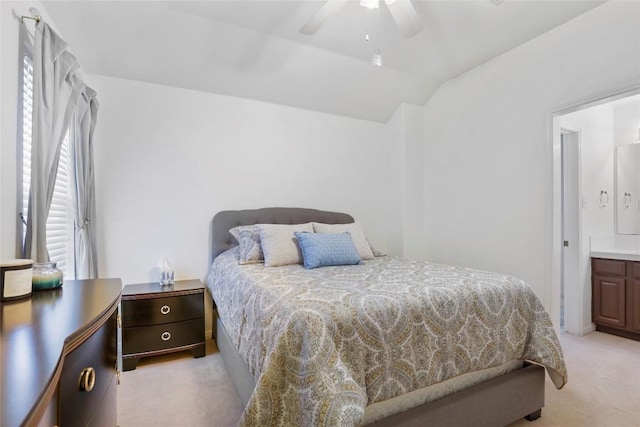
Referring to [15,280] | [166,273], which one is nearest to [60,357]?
[15,280]

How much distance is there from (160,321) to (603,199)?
4.65 metres

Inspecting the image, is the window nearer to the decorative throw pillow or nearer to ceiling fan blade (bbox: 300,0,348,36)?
the decorative throw pillow

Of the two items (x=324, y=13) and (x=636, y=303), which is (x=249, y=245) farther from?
(x=636, y=303)

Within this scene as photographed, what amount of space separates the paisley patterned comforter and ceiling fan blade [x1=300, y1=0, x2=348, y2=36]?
5.49ft

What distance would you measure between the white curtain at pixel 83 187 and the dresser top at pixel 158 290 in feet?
0.96

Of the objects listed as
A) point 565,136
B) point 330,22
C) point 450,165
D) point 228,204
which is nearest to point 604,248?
point 565,136

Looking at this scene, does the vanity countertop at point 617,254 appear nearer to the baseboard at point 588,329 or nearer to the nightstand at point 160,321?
the baseboard at point 588,329

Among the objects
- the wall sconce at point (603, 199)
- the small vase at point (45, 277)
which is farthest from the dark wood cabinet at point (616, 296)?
the small vase at point (45, 277)

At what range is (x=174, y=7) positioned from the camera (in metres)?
2.39

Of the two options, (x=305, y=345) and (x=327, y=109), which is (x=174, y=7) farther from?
(x=305, y=345)

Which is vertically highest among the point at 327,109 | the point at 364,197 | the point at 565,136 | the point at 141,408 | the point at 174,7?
the point at 174,7

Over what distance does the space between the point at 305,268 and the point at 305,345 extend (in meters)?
1.19

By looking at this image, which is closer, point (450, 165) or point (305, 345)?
point (305, 345)

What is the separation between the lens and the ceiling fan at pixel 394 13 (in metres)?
1.96
